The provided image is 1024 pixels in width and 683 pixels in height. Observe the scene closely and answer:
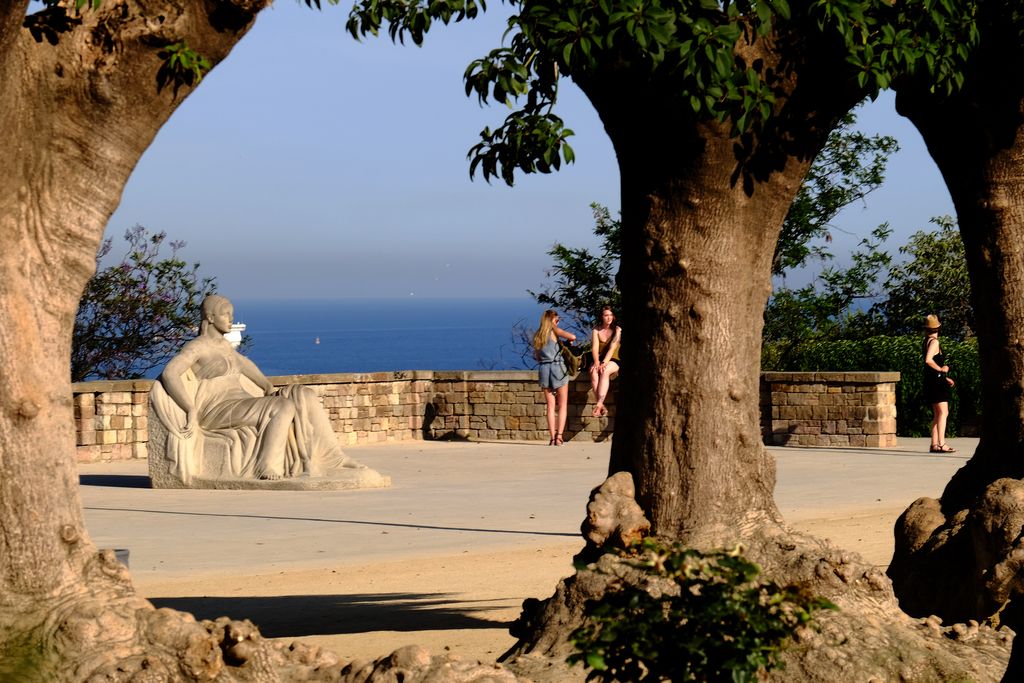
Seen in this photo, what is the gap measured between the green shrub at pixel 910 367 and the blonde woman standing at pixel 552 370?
444 centimetres

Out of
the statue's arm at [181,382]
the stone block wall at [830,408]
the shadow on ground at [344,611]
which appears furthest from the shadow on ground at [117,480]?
the stone block wall at [830,408]

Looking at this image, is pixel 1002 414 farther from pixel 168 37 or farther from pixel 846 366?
pixel 846 366

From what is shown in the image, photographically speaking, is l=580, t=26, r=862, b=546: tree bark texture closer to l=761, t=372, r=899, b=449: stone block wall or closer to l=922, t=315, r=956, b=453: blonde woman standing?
l=922, t=315, r=956, b=453: blonde woman standing

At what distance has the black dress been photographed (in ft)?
60.7

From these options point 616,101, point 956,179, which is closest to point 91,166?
point 616,101

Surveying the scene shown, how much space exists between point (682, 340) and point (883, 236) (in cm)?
1995

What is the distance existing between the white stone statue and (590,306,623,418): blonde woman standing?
545cm

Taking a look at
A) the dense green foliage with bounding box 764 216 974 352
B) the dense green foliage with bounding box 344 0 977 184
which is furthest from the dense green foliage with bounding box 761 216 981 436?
the dense green foliage with bounding box 344 0 977 184

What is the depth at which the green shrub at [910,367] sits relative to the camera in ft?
69.2

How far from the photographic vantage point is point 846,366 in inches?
899

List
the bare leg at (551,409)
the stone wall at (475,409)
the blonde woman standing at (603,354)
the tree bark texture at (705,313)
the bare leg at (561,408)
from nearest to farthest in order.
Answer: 1. the tree bark texture at (705,313)
2. the stone wall at (475,409)
3. the blonde woman standing at (603,354)
4. the bare leg at (551,409)
5. the bare leg at (561,408)

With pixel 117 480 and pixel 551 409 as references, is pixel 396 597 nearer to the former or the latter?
pixel 117 480

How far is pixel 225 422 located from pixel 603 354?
6777mm

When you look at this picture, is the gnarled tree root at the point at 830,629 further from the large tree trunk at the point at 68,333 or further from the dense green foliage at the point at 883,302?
the dense green foliage at the point at 883,302
